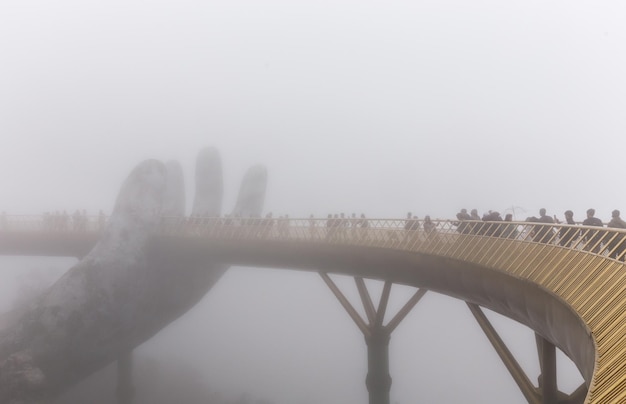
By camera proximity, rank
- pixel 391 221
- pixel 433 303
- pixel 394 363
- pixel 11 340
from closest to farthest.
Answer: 1. pixel 391 221
2. pixel 11 340
3. pixel 394 363
4. pixel 433 303

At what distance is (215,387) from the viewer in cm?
4309

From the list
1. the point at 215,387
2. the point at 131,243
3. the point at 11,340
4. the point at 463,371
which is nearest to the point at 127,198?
the point at 131,243

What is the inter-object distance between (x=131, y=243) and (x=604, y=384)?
2906cm

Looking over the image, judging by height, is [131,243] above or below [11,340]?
above

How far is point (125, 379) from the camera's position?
106ft

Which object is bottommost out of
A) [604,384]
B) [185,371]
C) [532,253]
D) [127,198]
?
[185,371]

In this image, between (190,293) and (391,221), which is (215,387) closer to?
(190,293)

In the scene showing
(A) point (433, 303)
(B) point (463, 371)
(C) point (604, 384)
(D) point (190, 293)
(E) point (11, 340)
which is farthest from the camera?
(A) point (433, 303)

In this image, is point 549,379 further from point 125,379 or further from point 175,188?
point 175,188

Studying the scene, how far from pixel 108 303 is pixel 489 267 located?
2195cm

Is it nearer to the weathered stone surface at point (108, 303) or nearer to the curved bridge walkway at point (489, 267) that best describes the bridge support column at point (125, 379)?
the weathered stone surface at point (108, 303)

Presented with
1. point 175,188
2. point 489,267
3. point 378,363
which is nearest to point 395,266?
point 378,363

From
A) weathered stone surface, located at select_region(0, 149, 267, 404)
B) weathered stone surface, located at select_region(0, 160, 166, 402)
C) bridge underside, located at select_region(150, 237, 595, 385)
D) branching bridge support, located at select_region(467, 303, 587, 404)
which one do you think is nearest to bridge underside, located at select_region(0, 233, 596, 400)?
bridge underside, located at select_region(150, 237, 595, 385)

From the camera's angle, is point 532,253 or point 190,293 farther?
point 190,293
